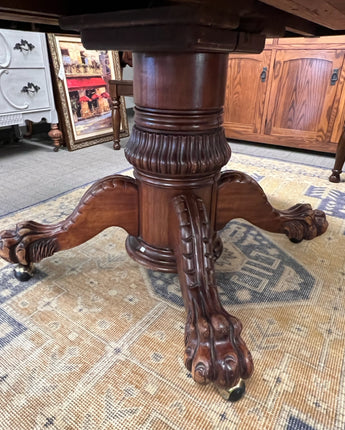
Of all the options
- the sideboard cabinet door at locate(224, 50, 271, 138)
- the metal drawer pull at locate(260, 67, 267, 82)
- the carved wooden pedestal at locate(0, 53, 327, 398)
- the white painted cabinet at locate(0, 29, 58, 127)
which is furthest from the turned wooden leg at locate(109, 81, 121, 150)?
the carved wooden pedestal at locate(0, 53, 327, 398)

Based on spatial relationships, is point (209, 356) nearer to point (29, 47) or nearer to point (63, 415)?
point (63, 415)

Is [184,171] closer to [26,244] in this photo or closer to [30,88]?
[26,244]

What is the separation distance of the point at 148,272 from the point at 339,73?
5.50 feet

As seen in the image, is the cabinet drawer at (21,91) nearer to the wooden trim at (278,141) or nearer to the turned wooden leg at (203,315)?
the wooden trim at (278,141)

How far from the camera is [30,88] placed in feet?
5.75

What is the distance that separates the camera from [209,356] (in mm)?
498

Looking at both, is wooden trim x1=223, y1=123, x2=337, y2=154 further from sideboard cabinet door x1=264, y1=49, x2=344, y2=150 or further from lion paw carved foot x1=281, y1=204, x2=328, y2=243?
Answer: lion paw carved foot x1=281, y1=204, x2=328, y2=243

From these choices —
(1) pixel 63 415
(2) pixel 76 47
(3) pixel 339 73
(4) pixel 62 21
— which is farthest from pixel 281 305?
(2) pixel 76 47

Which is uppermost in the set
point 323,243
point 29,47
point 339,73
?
point 29,47

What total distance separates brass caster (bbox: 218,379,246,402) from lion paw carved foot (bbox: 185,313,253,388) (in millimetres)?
10

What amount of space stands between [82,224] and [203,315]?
1.21 ft

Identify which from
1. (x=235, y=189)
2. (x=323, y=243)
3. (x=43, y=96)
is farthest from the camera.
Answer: (x=43, y=96)

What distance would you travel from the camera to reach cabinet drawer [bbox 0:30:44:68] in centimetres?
160

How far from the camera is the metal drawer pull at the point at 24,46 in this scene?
5.42 ft
